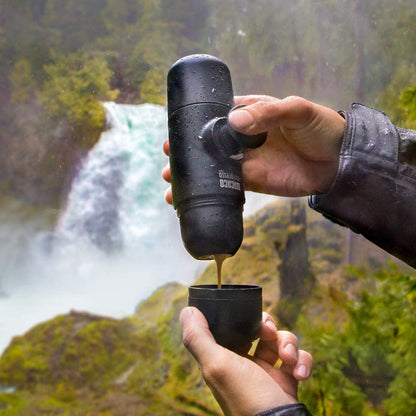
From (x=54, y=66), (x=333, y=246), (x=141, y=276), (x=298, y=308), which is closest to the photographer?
(x=298, y=308)

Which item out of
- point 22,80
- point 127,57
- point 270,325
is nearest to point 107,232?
point 22,80

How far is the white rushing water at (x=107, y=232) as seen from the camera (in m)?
6.91

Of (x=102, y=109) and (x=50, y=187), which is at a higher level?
(x=102, y=109)

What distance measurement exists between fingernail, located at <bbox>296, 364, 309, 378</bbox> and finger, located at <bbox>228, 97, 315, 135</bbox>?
27.3 inches

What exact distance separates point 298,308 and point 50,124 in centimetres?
494

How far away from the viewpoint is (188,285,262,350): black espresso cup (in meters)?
1.06

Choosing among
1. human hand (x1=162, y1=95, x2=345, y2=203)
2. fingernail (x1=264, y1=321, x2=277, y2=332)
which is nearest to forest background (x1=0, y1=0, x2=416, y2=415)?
human hand (x1=162, y1=95, x2=345, y2=203)

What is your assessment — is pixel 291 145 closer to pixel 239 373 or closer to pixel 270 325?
pixel 270 325

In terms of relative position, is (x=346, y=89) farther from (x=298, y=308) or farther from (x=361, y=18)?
(x=298, y=308)

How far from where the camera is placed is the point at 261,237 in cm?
543

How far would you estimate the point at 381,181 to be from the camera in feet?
4.13

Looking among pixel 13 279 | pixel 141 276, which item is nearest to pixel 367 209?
pixel 141 276

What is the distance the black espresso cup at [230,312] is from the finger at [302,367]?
0.17 meters

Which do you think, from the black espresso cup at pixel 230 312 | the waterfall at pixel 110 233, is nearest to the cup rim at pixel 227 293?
the black espresso cup at pixel 230 312
